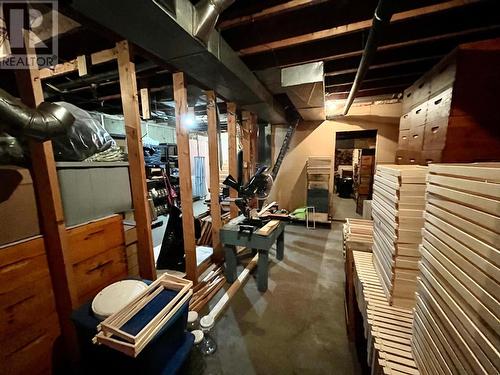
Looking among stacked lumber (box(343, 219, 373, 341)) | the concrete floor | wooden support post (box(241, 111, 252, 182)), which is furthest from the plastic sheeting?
wooden support post (box(241, 111, 252, 182))

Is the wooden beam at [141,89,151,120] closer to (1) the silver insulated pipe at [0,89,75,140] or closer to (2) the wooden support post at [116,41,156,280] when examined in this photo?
(2) the wooden support post at [116,41,156,280]

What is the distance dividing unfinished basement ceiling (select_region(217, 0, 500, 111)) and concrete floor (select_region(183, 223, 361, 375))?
2608mm

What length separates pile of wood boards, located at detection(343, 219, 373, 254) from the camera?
2.14 metres

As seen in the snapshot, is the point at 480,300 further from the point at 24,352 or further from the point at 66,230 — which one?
the point at 24,352

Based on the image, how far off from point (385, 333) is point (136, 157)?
216 cm

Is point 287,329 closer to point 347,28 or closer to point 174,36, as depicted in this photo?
point 174,36

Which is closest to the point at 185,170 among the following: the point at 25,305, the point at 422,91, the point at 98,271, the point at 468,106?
the point at 98,271

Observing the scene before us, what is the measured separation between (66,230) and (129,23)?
1.44m

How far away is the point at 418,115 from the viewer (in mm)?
2416

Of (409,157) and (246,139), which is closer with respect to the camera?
(409,157)

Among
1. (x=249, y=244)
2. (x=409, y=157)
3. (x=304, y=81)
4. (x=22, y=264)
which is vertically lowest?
(x=249, y=244)

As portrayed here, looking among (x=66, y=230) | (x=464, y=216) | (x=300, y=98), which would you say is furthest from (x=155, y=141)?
(x=464, y=216)

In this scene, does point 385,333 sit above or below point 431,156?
below

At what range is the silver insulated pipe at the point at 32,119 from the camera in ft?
3.34
